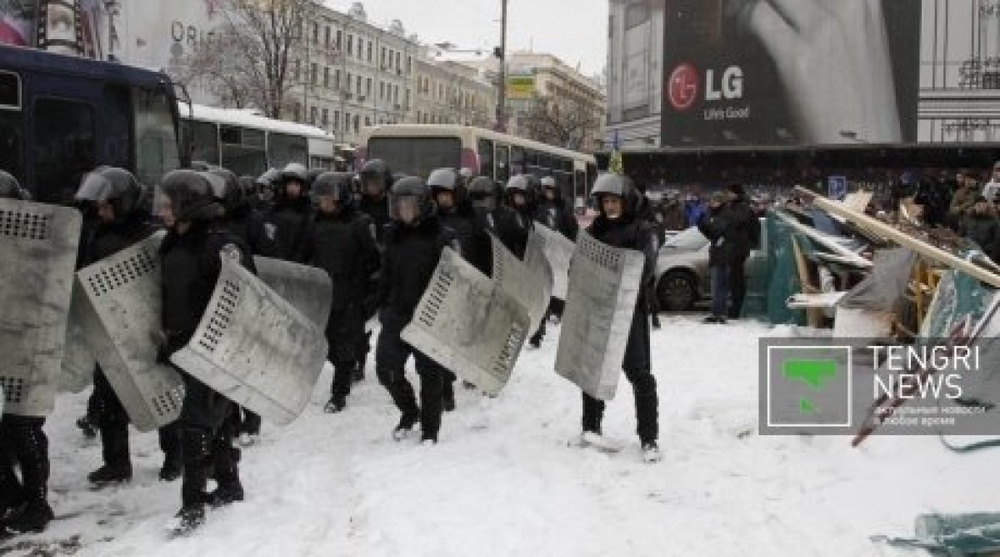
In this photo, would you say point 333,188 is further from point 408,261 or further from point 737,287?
point 737,287

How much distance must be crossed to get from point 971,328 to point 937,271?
208 cm

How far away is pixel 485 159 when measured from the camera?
18172 mm

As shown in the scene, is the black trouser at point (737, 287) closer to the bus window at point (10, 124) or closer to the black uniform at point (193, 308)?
the bus window at point (10, 124)

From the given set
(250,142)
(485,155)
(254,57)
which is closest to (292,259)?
(485,155)

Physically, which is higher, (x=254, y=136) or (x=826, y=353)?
(x=254, y=136)

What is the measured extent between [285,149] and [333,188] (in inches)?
476

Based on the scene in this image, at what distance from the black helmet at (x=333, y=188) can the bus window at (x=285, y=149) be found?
36.0 ft

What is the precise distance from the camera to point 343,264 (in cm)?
809

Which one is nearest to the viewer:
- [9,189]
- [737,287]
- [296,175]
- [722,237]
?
[9,189]

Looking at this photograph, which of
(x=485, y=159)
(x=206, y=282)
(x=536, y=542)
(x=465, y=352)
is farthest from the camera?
(x=485, y=159)

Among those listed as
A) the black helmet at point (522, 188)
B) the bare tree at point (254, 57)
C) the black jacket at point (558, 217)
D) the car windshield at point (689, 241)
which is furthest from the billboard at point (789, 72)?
the black helmet at point (522, 188)

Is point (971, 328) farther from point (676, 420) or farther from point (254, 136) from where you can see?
point (254, 136)

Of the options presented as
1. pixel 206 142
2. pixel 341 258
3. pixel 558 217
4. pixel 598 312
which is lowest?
pixel 598 312

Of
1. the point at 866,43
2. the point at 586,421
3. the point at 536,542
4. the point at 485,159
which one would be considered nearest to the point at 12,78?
the point at 586,421
